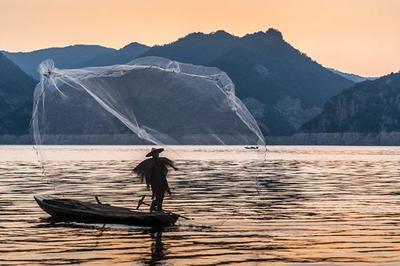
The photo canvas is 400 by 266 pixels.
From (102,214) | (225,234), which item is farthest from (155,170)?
(225,234)

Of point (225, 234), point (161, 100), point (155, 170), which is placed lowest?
point (225, 234)

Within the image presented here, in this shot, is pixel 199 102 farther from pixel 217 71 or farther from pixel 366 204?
pixel 366 204

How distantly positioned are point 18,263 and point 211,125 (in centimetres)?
891

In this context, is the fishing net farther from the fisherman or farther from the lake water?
the fisherman

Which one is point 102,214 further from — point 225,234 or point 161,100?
point 161,100

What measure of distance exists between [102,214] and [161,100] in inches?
250

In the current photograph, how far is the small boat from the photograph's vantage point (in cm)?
3256

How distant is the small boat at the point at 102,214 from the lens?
32.6 metres

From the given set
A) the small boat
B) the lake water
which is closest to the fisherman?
the lake water

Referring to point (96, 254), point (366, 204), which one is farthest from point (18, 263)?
point (366, 204)

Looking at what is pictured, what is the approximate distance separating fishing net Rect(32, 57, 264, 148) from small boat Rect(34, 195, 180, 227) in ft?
11.5

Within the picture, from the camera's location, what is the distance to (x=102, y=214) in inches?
1332

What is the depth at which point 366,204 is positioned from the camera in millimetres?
47875

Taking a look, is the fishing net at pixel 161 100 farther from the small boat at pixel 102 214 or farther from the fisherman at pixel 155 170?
the small boat at pixel 102 214
